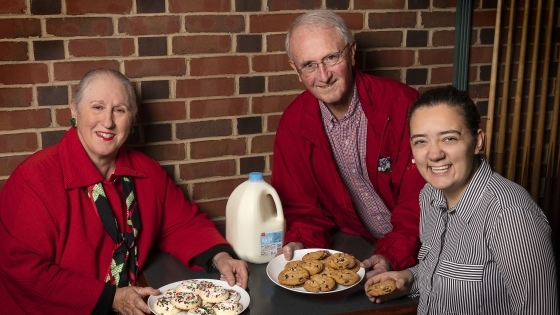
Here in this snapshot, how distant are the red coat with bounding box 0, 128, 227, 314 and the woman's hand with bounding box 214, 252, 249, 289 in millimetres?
78

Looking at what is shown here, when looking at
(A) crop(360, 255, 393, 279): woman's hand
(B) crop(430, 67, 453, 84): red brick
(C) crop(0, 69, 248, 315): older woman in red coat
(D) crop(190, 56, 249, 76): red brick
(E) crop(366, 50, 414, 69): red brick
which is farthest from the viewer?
(B) crop(430, 67, 453, 84): red brick

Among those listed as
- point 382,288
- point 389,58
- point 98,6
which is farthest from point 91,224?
point 389,58

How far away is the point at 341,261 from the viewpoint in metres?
1.79

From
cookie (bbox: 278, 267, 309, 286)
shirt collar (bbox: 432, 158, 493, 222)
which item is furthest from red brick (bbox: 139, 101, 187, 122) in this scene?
shirt collar (bbox: 432, 158, 493, 222)

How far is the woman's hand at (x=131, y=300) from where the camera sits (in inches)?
65.5

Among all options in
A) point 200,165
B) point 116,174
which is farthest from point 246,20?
point 116,174

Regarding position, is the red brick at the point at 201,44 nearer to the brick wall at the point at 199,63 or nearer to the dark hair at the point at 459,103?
the brick wall at the point at 199,63

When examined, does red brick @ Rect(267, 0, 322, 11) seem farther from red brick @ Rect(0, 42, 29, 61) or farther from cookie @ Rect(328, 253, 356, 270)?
cookie @ Rect(328, 253, 356, 270)

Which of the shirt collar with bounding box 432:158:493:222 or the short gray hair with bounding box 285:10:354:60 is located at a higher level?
the short gray hair with bounding box 285:10:354:60

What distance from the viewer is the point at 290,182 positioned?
2201mm

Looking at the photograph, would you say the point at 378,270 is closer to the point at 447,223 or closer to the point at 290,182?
the point at 447,223

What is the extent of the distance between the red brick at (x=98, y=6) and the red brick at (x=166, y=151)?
475 millimetres

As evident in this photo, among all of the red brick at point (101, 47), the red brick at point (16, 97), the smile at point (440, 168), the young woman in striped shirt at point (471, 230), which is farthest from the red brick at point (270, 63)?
the smile at point (440, 168)

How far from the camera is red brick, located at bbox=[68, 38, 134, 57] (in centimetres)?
211
